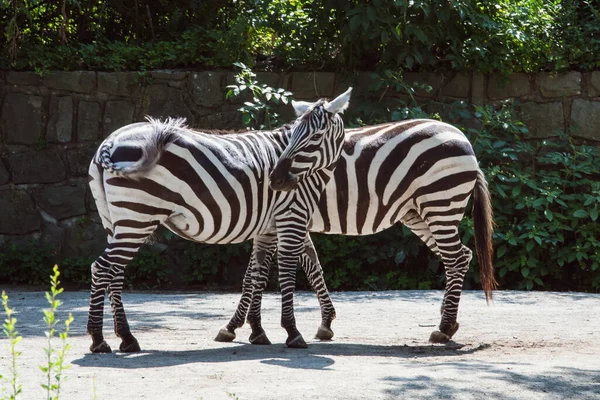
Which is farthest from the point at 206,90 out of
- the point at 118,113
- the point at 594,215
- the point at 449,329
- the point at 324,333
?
the point at 449,329

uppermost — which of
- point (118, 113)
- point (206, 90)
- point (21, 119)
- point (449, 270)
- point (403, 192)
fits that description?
point (206, 90)

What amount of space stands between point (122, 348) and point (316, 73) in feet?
18.5

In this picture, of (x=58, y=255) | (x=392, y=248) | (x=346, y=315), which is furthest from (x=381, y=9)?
(x=58, y=255)

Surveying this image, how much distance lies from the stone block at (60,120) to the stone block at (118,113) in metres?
0.43

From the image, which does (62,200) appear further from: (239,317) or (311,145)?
(311,145)

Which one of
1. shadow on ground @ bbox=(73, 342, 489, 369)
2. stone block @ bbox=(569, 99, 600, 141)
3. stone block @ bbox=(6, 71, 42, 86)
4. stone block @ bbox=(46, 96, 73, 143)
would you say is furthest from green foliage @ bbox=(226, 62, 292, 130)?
shadow on ground @ bbox=(73, 342, 489, 369)

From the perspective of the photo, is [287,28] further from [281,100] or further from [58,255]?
[58,255]

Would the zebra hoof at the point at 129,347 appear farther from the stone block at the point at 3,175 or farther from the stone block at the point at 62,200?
the stone block at the point at 3,175

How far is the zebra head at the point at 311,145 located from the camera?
6.16 meters

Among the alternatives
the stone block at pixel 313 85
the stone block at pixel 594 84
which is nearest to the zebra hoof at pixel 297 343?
the stone block at pixel 313 85

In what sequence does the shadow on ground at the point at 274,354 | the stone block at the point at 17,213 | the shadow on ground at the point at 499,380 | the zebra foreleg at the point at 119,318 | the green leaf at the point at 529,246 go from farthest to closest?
the stone block at the point at 17,213
the green leaf at the point at 529,246
the zebra foreleg at the point at 119,318
the shadow on ground at the point at 274,354
the shadow on ground at the point at 499,380

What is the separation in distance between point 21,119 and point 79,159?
827 millimetres

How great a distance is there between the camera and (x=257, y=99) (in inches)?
406

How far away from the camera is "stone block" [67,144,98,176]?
1080 centimetres
